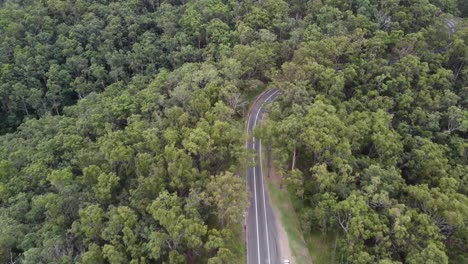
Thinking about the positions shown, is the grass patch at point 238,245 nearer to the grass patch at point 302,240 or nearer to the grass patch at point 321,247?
the grass patch at point 302,240

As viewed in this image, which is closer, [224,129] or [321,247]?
[321,247]

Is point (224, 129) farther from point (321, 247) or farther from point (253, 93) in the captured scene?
point (253, 93)

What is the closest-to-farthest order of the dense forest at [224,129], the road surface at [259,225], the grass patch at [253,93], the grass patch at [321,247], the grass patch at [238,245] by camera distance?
the dense forest at [224,129]
the grass patch at [238,245]
the road surface at [259,225]
the grass patch at [321,247]
the grass patch at [253,93]

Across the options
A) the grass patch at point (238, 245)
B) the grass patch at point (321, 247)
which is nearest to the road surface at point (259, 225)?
the grass patch at point (238, 245)

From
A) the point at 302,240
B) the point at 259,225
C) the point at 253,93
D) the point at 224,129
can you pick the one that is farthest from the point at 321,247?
the point at 253,93

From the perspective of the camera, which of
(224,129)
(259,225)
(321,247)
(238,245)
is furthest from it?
(224,129)

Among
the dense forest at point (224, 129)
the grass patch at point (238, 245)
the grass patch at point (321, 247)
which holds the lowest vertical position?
the grass patch at point (321, 247)

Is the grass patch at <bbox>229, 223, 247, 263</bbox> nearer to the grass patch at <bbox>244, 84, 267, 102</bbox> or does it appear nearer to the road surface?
the road surface
